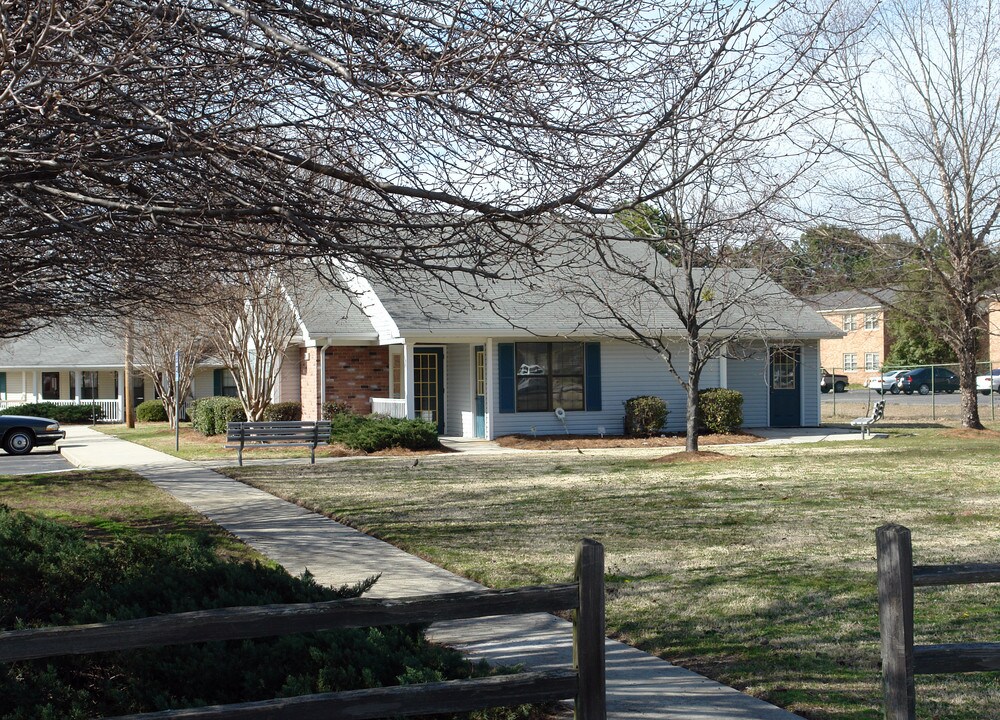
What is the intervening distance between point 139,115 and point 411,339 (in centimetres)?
1777

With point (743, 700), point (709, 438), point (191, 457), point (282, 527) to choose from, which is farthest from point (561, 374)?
point (743, 700)

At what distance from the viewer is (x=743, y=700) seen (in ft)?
18.2

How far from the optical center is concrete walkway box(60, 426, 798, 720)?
18.1 feet

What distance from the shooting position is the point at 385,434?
71.1ft

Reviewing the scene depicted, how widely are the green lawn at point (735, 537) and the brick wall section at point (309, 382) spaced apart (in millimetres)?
6902

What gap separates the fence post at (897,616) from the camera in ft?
13.8

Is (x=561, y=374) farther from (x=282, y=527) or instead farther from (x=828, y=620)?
(x=828, y=620)

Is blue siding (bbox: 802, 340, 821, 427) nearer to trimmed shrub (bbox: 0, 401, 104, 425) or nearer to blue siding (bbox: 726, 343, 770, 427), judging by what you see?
blue siding (bbox: 726, 343, 770, 427)

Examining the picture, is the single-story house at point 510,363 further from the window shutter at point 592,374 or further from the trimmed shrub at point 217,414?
the trimmed shrub at point 217,414

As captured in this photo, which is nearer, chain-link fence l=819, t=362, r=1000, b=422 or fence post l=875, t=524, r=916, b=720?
fence post l=875, t=524, r=916, b=720

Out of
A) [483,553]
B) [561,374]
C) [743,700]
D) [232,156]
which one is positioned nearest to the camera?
[743,700]

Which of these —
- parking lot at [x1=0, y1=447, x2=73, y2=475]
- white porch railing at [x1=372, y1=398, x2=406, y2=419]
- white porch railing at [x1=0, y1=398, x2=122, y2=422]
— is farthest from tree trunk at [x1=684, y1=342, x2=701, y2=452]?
white porch railing at [x1=0, y1=398, x2=122, y2=422]

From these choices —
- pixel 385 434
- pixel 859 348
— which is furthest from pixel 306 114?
pixel 859 348

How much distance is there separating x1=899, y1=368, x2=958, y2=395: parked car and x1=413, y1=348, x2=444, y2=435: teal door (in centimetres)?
3840
